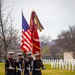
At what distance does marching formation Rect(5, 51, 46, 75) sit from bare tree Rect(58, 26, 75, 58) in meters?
49.7

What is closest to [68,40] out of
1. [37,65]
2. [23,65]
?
[23,65]

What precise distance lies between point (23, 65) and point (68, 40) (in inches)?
2231

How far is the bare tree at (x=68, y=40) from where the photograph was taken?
70.7m

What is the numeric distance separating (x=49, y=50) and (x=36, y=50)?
84315mm

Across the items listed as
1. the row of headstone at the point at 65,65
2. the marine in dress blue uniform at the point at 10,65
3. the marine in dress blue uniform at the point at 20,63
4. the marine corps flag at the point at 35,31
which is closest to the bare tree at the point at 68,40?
the row of headstone at the point at 65,65

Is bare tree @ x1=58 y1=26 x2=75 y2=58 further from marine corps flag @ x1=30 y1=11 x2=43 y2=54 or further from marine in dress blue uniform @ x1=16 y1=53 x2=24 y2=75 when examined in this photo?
marine in dress blue uniform @ x1=16 y1=53 x2=24 y2=75

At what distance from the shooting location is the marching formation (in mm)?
17281

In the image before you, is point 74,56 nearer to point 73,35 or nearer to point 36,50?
point 73,35

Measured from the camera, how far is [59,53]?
9744 centimetres

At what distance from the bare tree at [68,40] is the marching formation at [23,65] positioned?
49.7m

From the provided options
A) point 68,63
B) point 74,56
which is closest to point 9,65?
point 68,63

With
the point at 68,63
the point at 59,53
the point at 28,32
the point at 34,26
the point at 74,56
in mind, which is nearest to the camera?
the point at 34,26

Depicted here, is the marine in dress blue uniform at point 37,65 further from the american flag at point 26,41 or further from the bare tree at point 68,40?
the bare tree at point 68,40

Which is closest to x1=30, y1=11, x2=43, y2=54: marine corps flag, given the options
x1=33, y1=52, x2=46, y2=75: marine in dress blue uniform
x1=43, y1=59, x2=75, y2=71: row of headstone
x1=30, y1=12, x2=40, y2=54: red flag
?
x1=30, y1=12, x2=40, y2=54: red flag
